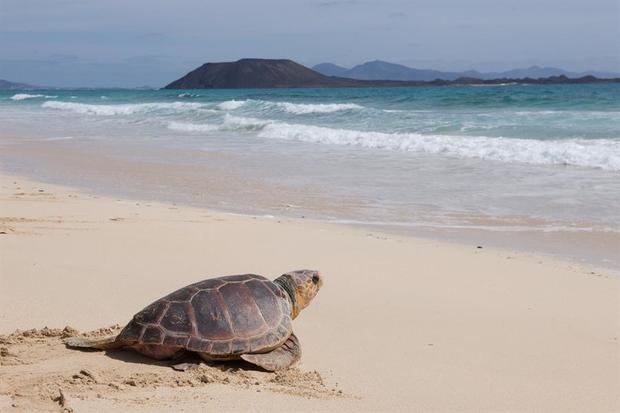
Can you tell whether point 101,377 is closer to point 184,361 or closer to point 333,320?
point 184,361

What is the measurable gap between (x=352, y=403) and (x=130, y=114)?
35.9 metres

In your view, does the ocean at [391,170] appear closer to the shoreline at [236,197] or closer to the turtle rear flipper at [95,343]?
the shoreline at [236,197]

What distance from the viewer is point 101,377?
12.1 ft

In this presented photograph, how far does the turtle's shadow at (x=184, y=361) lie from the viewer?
395cm

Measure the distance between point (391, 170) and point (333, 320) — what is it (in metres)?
8.82

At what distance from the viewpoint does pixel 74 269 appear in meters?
5.87

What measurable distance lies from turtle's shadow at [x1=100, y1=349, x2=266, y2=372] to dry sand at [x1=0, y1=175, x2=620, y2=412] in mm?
22

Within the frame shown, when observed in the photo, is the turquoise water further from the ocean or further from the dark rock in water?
the dark rock in water

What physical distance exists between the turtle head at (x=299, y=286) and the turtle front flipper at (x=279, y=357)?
0.38 meters

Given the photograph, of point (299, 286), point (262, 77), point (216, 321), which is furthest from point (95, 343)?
point (262, 77)

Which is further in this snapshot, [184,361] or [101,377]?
[184,361]

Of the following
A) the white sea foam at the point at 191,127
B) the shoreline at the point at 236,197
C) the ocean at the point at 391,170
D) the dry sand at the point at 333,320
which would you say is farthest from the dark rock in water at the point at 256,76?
the dry sand at the point at 333,320

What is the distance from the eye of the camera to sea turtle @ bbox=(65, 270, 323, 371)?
3.92 metres

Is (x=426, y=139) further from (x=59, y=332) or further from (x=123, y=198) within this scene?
(x=59, y=332)
